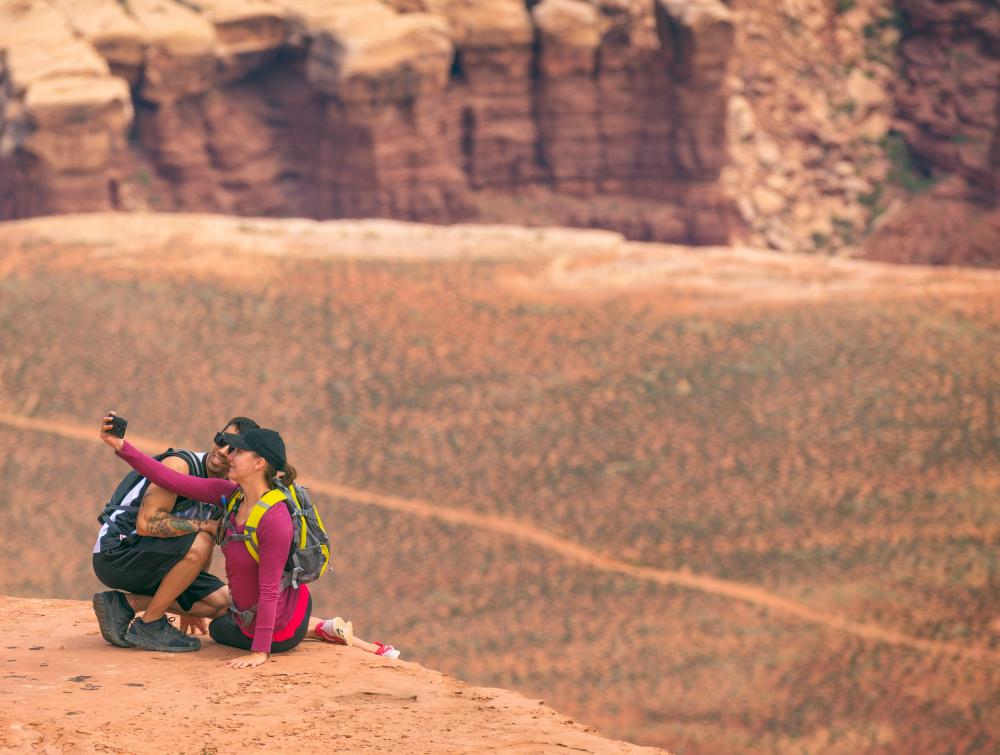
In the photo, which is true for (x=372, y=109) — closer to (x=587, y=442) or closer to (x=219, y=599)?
(x=587, y=442)

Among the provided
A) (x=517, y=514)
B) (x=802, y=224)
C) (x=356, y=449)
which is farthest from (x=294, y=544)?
(x=802, y=224)

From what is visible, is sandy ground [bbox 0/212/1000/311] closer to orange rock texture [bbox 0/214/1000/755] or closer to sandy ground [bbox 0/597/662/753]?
orange rock texture [bbox 0/214/1000/755]

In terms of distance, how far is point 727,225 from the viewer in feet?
197

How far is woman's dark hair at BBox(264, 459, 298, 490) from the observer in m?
11.7

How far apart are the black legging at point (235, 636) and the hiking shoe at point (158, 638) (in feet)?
0.57

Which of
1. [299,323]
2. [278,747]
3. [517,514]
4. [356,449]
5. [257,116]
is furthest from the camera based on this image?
[257,116]

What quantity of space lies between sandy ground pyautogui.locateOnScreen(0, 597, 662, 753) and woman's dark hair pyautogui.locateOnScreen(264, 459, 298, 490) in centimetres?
138

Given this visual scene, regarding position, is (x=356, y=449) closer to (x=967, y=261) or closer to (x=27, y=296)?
(x=27, y=296)

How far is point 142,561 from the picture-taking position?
11875mm

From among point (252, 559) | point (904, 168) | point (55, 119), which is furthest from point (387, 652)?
point (904, 168)

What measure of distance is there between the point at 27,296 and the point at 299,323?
591 centimetres

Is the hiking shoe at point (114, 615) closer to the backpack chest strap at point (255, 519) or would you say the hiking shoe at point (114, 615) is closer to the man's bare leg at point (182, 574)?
the man's bare leg at point (182, 574)

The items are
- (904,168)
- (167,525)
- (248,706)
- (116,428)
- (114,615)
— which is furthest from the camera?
(904,168)

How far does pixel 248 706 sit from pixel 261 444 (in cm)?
192
